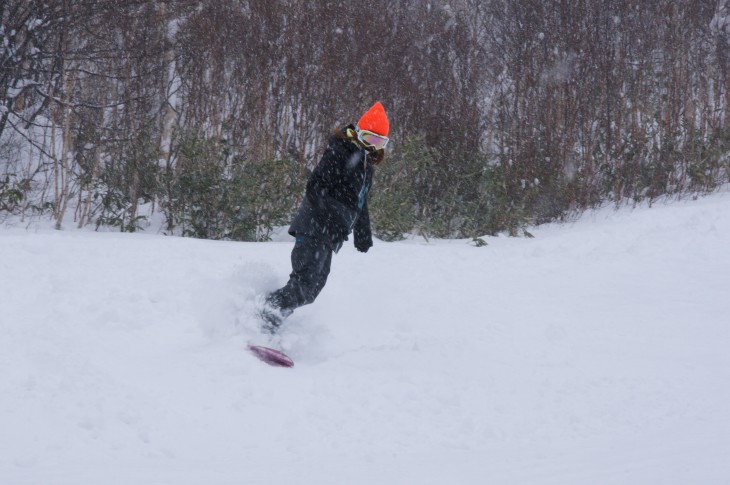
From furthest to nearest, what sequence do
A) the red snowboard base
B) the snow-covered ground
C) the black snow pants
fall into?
the black snow pants → the red snowboard base → the snow-covered ground

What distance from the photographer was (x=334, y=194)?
458 cm

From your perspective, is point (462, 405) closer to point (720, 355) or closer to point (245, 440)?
point (245, 440)

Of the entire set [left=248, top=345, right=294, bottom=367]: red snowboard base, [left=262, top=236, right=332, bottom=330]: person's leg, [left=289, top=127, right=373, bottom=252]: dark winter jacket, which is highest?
[left=289, top=127, right=373, bottom=252]: dark winter jacket

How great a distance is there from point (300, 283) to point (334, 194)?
0.61m

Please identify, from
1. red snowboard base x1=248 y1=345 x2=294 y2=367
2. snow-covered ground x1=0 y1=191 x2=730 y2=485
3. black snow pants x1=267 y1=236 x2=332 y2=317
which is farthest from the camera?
black snow pants x1=267 y1=236 x2=332 y2=317

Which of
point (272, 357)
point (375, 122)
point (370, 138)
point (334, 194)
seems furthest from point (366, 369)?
point (375, 122)

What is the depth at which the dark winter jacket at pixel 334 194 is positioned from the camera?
4.54 m

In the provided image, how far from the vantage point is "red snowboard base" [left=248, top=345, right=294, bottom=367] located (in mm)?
4203

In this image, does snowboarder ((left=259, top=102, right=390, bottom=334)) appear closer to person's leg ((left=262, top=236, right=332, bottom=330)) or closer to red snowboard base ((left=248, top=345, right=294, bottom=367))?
person's leg ((left=262, top=236, right=332, bottom=330))

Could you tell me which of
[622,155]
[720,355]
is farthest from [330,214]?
[622,155]

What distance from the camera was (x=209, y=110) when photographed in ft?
31.7

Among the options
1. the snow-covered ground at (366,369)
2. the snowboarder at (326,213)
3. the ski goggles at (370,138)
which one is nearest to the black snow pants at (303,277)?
the snowboarder at (326,213)

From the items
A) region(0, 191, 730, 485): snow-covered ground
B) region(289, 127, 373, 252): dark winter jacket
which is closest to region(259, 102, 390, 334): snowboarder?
region(289, 127, 373, 252): dark winter jacket

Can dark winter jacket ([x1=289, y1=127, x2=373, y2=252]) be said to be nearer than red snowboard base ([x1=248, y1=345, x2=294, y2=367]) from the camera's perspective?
No
